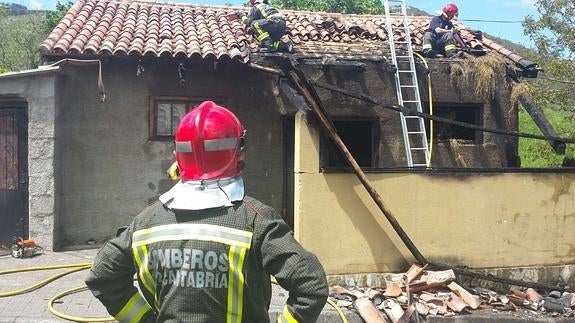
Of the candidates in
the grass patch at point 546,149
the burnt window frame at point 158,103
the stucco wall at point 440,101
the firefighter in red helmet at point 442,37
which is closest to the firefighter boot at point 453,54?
the firefighter in red helmet at point 442,37

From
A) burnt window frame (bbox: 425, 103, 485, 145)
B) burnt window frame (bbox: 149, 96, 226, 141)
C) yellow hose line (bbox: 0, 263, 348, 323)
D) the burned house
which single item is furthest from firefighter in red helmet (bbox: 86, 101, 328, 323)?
burnt window frame (bbox: 425, 103, 485, 145)

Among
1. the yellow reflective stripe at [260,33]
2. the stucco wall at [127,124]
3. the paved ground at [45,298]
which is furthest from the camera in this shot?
the yellow reflective stripe at [260,33]

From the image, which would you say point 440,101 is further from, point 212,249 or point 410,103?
point 212,249

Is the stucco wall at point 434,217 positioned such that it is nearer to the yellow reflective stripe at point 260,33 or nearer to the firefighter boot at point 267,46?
the firefighter boot at point 267,46

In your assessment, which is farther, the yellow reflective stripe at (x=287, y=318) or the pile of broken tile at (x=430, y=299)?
the pile of broken tile at (x=430, y=299)

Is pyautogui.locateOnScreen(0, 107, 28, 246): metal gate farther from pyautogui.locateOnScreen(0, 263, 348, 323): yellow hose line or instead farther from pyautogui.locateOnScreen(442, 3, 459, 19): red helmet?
pyautogui.locateOnScreen(442, 3, 459, 19): red helmet

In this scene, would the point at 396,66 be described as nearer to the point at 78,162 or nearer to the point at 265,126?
the point at 265,126

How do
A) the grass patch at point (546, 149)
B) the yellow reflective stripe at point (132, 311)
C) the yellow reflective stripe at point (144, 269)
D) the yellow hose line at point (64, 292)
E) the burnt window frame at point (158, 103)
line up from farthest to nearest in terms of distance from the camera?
the grass patch at point (546, 149) < the burnt window frame at point (158, 103) < the yellow hose line at point (64, 292) < the yellow reflective stripe at point (132, 311) < the yellow reflective stripe at point (144, 269)

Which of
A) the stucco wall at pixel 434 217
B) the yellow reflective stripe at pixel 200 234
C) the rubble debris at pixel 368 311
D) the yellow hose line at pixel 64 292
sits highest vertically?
the yellow reflective stripe at pixel 200 234

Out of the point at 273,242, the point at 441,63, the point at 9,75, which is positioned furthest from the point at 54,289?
the point at 441,63

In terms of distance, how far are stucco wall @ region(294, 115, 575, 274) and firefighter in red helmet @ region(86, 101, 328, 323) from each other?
471 cm

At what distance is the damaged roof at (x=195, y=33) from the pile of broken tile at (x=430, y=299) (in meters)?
3.95

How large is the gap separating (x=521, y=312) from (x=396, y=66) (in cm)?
421

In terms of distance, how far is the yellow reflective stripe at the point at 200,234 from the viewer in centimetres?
216
